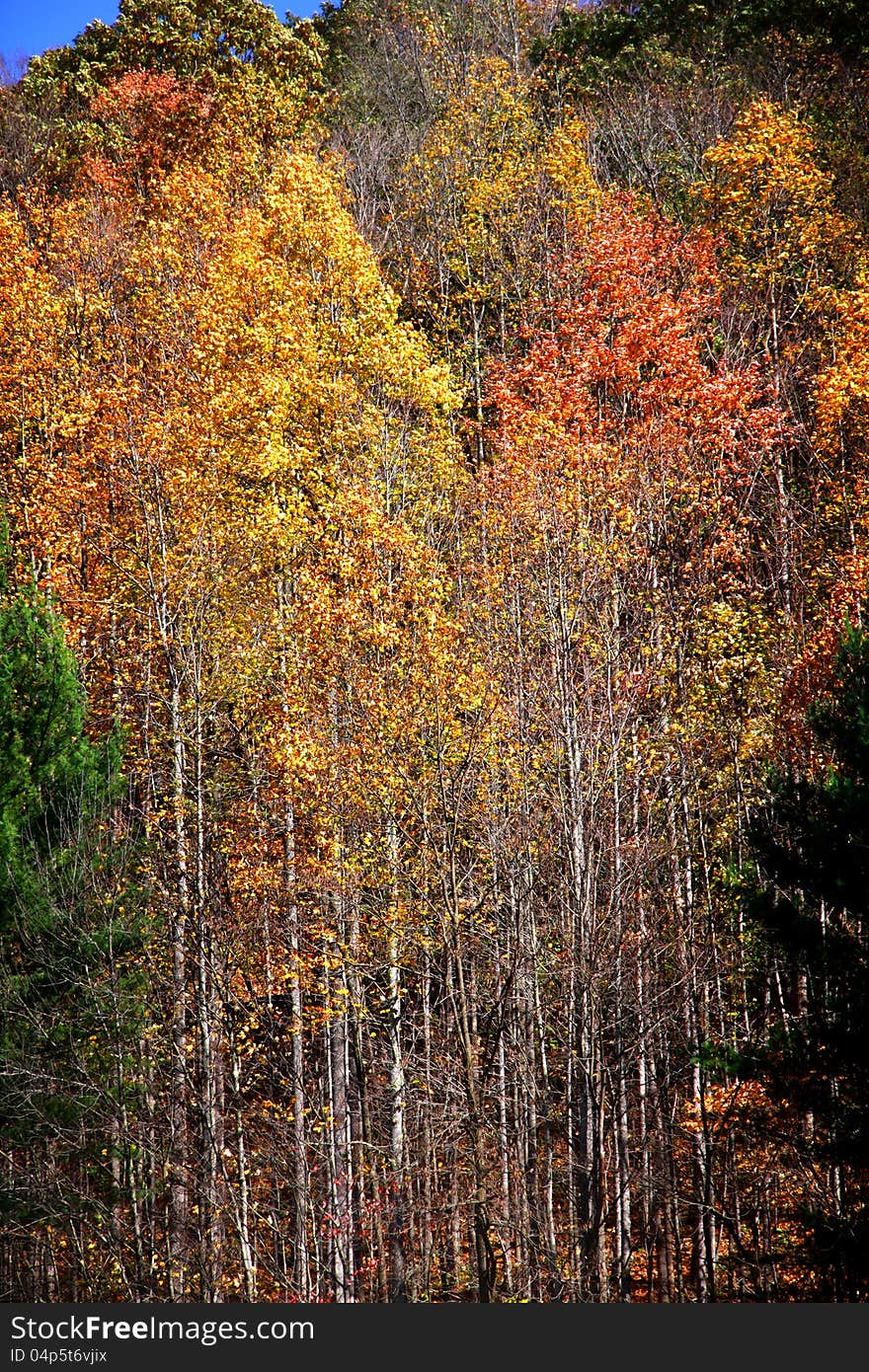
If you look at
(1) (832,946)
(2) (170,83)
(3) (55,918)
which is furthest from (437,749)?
(2) (170,83)

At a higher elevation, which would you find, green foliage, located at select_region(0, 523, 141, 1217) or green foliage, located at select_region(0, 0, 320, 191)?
green foliage, located at select_region(0, 0, 320, 191)

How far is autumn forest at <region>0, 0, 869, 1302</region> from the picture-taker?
1730 centimetres

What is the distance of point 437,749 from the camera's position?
55.9 ft

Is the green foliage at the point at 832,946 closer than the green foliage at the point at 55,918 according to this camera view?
Yes

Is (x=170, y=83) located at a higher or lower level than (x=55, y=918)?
higher

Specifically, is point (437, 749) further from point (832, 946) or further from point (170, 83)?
point (170, 83)

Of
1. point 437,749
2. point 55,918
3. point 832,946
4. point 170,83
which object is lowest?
point 832,946

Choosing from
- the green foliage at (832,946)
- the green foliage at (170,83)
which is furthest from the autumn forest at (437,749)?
the green foliage at (170,83)

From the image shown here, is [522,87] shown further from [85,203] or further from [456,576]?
[456,576]

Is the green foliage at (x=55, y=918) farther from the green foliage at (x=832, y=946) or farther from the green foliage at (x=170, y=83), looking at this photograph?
the green foliage at (x=170, y=83)

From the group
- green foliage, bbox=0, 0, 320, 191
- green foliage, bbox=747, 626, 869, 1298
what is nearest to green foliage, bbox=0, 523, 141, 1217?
green foliage, bbox=747, 626, 869, 1298

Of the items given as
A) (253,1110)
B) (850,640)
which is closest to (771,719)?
(850,640)

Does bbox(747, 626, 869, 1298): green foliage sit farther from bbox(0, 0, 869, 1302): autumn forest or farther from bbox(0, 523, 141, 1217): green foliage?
bbox(0, 523, 141, 1217): green foliage

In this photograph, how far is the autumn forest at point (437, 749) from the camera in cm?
1730
